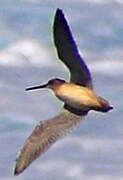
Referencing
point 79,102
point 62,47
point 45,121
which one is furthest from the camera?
point 45,121

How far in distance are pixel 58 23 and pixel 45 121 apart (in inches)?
159

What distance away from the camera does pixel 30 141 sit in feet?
65.2

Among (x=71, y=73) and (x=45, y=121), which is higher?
(x=71, y=73)

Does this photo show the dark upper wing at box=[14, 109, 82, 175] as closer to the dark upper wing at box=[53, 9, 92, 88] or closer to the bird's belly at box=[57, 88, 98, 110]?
the dark upper wing at box=[53, 9, 92, 88]

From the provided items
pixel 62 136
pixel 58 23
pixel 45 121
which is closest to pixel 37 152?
pixel 62 136

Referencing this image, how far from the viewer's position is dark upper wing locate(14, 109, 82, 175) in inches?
731

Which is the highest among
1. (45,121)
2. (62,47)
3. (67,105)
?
(62,47)

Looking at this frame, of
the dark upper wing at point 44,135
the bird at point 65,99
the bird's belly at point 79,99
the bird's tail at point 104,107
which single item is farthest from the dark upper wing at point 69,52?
the bird's tail at point 104,107

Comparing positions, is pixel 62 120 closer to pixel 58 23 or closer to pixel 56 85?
pixel 56 85

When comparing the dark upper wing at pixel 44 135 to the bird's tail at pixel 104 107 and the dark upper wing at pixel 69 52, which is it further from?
the bird's tail at pixel 104 107

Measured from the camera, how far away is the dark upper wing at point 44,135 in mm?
18578

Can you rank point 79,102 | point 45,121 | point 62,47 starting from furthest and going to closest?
point 45,121 → point 62,47 → point 79,102

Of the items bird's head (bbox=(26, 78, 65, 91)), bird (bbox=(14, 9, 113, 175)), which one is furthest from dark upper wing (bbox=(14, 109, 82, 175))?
bird's head (bbox=(26, 78, 65, 91))

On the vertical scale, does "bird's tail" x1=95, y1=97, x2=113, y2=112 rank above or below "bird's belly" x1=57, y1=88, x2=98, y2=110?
above
